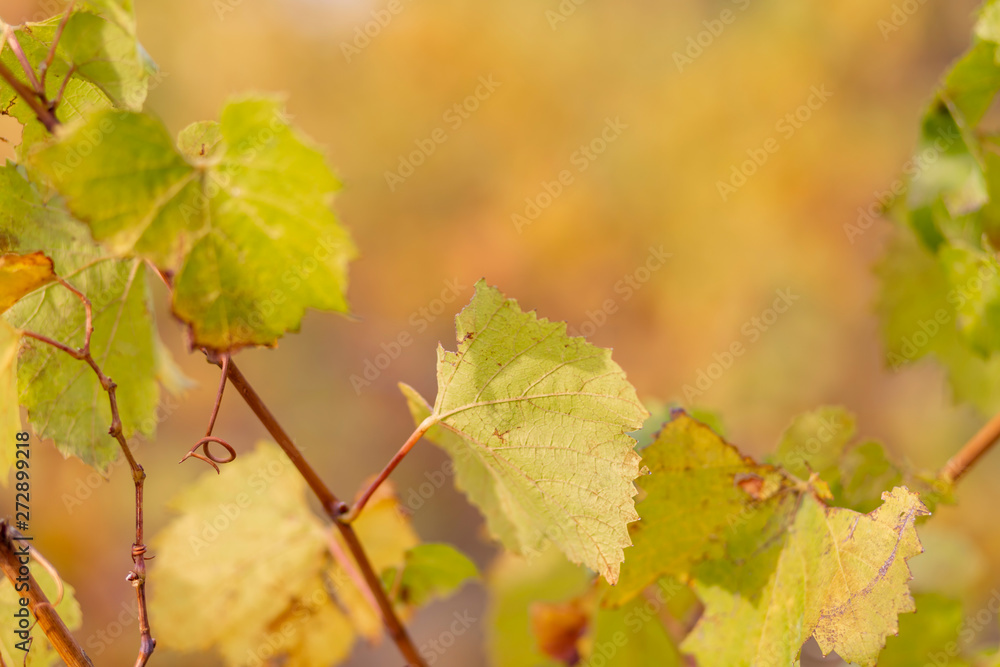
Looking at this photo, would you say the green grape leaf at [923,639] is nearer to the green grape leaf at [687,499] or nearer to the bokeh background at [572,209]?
the green grape leaf at [687,499]

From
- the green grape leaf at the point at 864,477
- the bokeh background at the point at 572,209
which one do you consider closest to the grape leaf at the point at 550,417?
the green grape leaf at the point at 864,477

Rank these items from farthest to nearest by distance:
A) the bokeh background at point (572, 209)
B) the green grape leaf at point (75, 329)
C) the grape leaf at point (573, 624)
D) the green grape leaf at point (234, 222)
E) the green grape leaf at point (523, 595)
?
the bokeh background at point (572, 209)
the green grape leaf at point (523, 595)
the grape leaf at point (573, 624)
the green grape leaf at point (75, 329)
the green grape leaf at point (234, 222)

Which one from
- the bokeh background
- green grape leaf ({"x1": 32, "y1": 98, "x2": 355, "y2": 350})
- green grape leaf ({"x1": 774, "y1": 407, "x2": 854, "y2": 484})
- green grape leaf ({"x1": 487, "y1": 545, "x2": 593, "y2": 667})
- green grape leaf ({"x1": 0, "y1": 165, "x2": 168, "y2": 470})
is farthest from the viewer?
Answer: the bokeh background

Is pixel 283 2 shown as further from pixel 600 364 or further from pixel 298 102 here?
pixel 600 364

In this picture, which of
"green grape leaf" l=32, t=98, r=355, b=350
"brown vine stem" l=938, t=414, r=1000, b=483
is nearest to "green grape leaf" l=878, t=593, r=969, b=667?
"brown vine stem" l=938, t=414, r=1000, b=483

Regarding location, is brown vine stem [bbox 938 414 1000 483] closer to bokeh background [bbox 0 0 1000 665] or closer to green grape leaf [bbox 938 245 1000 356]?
green grape leaf [bbox 938 245 1000 356]
